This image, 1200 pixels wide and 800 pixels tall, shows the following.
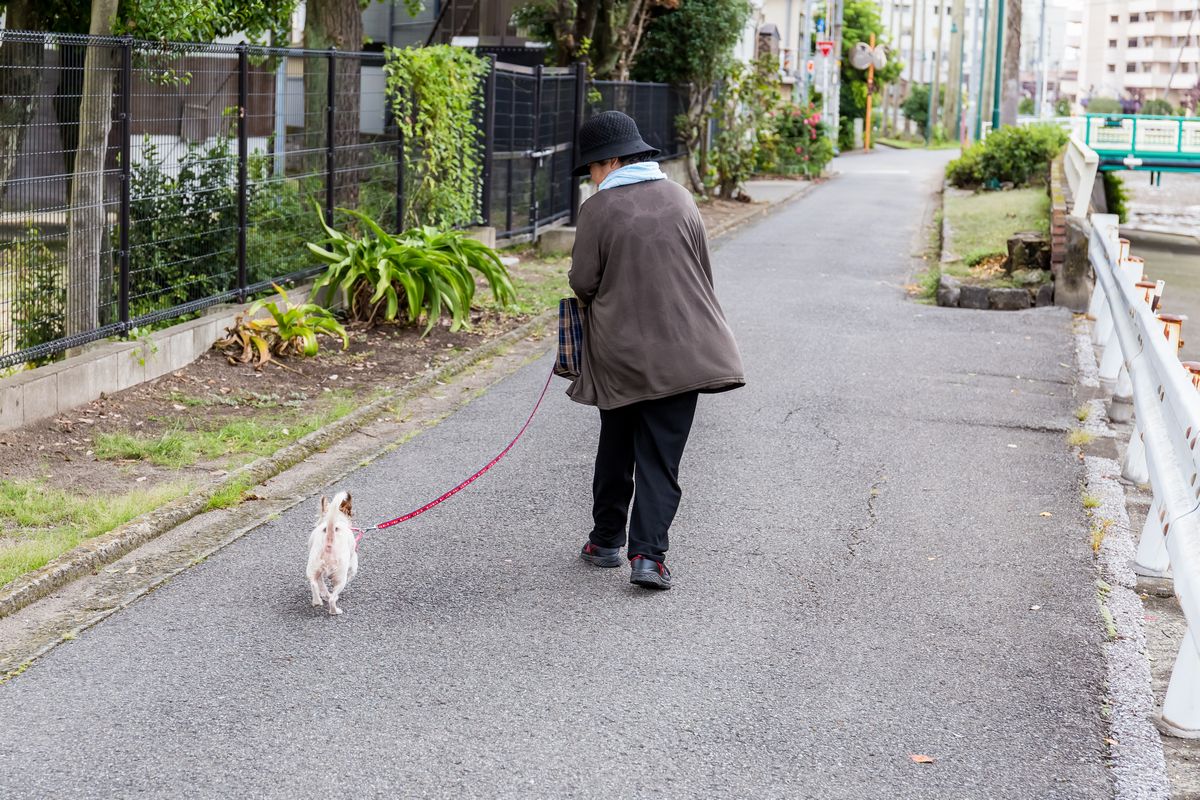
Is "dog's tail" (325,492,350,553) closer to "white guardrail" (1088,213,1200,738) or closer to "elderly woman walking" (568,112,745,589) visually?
"elderly woman walking" (568,112,745,589)

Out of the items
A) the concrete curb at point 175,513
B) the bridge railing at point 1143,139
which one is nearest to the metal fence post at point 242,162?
the concrete curb at point 175,513

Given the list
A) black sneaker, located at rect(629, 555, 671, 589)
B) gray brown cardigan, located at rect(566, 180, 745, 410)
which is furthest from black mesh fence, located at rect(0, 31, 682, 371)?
black sneaker, located at rect(629, 555, 671, 589)

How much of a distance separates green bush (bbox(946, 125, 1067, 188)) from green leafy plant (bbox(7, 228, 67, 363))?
86.8ft

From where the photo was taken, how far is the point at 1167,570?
582cm

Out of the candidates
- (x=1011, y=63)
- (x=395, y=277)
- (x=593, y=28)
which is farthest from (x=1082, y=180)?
(x=1011, y=63)

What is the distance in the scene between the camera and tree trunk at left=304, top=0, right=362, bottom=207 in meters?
11.1

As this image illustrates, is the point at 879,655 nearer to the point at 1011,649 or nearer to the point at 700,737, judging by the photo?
the point at 1011,649

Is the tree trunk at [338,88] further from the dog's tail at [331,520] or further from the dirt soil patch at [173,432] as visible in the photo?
the dog's tail at [331,520]

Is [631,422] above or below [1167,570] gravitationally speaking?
above

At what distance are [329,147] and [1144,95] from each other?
131m

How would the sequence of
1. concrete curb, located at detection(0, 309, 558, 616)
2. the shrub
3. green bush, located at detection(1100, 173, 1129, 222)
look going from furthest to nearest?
the shrub, green bush, located at detection(1100, 173, 1129, 222), concrete curb, located at detection(0, 309, 558, 616)

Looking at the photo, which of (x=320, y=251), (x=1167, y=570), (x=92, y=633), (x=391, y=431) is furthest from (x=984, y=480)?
(x=320, y=251)

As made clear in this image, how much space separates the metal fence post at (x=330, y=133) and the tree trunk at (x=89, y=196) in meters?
2.78

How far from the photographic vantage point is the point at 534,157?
55.5 feet
